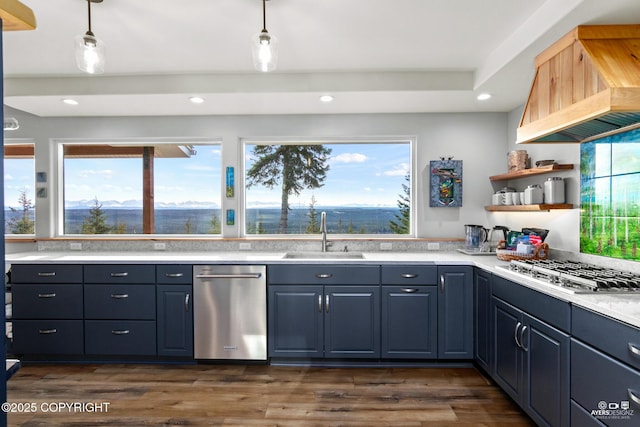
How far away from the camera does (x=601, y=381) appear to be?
151 cm

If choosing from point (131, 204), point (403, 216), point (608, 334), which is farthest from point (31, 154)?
point (608, 334)

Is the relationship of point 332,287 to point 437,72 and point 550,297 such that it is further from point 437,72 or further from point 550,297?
point 437,72

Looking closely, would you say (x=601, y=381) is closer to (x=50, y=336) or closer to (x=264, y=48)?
(x=264, y=48)

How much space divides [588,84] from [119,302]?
357 cm

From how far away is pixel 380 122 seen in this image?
352cm

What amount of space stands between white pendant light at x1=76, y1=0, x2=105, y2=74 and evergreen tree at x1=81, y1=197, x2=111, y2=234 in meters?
2.22

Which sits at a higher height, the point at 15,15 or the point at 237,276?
the point at 15,15

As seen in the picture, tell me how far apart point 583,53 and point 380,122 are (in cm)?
190

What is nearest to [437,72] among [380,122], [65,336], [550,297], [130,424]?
[380,122]

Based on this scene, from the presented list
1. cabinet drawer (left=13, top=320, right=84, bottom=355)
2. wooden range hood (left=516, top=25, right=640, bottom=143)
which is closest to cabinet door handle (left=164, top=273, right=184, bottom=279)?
cabinet drawer (left=13, top=320, right=84, bottom=355)

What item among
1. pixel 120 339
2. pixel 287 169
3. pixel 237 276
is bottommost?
pixel 120 339

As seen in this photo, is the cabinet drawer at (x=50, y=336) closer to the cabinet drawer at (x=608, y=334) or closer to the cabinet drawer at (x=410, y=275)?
the cabinet drawer at (x=410, y=275)

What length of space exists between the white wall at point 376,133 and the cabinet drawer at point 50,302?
96 centimetres

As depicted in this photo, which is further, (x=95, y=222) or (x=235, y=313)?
(x=95, y=222)
